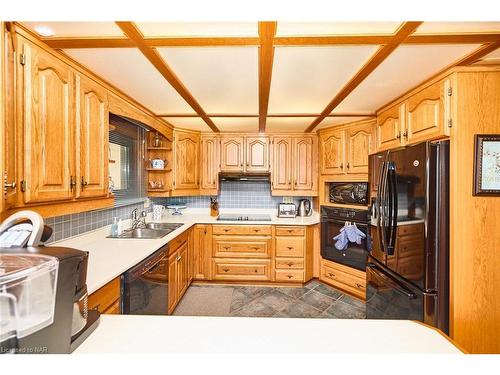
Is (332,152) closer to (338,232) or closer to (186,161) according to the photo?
(338,232)

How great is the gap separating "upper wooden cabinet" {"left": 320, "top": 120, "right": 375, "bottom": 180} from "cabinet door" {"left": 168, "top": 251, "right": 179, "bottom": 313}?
6.92 ft

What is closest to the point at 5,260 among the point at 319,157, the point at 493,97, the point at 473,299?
the point at 473,299

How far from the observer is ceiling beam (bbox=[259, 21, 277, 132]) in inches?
40.9

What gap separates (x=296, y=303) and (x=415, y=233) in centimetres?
153

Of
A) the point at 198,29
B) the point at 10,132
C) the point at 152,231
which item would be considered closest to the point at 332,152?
the point at 198,29

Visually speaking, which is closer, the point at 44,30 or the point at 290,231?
the point at 44,30

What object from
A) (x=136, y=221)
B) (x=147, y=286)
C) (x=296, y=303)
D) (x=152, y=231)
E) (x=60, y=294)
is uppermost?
(x=60, y=294)

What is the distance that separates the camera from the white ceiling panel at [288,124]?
8.34 ft

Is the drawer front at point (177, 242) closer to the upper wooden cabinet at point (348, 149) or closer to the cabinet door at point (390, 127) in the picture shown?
the upper wooden cabinet at point (348, 149)

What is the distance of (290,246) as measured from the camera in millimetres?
2873

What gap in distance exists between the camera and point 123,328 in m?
0.74

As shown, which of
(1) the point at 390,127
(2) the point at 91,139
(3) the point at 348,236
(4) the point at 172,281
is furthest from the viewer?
(3) the point at 348,236

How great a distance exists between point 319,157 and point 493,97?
1.80 metres
